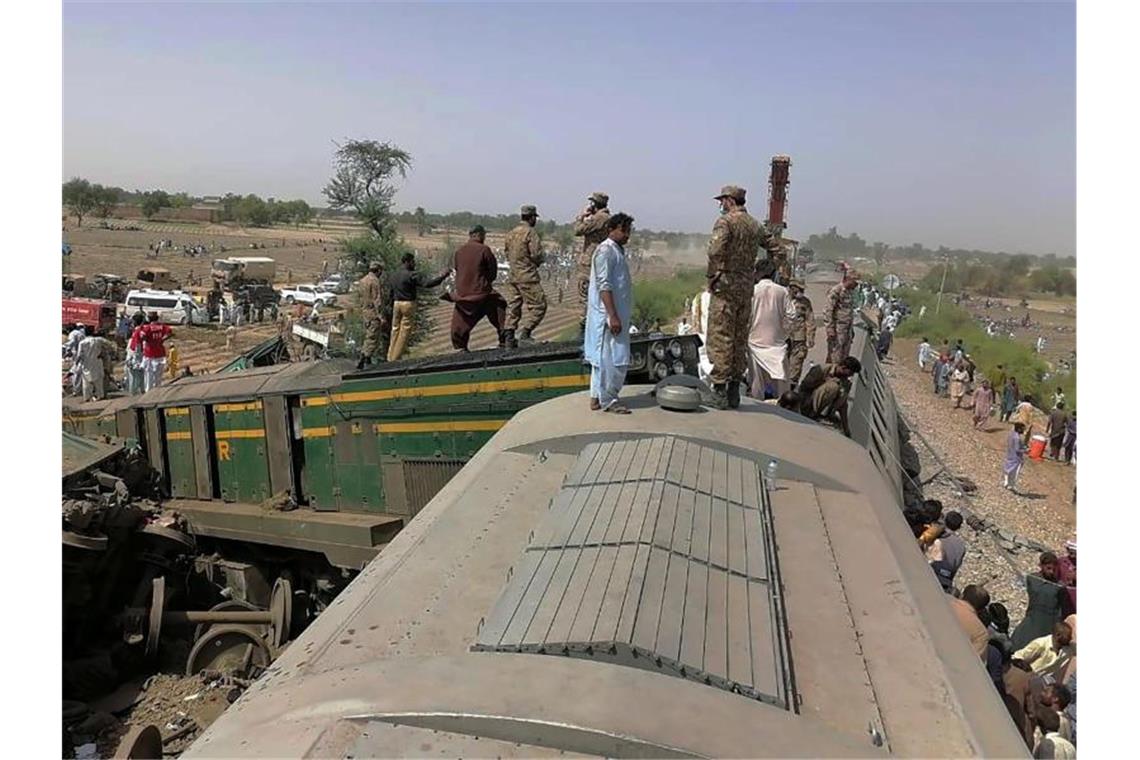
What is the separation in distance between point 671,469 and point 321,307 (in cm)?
4596

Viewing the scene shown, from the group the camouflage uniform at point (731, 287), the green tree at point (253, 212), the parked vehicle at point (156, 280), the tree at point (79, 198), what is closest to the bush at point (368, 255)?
the camouflage uniform at point (731, 287)

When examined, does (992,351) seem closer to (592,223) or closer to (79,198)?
(592,223)

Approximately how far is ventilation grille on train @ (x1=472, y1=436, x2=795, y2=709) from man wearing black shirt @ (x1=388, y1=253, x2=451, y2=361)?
554cm

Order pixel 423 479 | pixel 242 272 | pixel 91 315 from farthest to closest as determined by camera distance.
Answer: pixel 242 272 → pixel 91 315 → pixel 423 479

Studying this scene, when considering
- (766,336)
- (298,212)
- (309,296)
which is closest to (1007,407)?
(766,336)

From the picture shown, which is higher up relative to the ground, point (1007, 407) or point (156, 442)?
point (156, 442)

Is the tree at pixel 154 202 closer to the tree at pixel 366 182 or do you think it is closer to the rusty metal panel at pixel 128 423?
the tree at pixel 366 182

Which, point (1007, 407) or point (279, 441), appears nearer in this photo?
point (279, 441)

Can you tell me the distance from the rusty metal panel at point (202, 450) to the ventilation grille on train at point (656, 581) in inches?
275

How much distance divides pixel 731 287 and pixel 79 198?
102 m

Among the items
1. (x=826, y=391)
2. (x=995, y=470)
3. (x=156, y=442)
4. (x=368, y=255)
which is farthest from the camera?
(x=368, y=255)

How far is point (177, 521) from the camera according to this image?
10.1 m

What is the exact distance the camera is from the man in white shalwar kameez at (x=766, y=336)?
8836mm

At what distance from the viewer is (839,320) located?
1356cm
